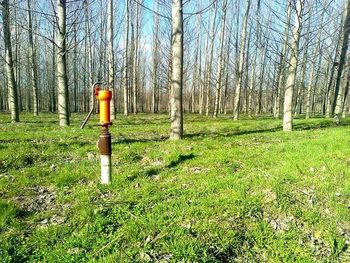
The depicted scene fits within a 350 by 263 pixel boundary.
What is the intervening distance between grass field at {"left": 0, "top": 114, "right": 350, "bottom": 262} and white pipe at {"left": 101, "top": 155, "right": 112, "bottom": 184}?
13 centimetres

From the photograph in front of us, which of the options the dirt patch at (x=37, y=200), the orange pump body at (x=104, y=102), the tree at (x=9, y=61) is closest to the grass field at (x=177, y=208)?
the dirt patch at (x=37, y=200)

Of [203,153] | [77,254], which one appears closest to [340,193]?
[203,153]

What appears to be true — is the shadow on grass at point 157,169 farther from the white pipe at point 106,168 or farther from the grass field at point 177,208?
the white pipe at point 106,168

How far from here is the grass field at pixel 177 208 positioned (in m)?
3.11

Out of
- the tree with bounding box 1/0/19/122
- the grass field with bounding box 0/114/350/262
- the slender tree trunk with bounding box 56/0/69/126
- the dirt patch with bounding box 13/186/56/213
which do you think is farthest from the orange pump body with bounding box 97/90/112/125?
the tree with bounding box 1/0/19/122

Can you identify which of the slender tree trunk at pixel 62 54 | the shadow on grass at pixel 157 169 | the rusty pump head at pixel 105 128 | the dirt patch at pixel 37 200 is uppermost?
the slender tree trunk at pixel 62 54

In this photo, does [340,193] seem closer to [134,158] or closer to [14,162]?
[134,158]

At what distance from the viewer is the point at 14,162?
19.3ft

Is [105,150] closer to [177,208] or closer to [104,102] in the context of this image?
[104,102]

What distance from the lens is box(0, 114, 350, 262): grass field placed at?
3.11 metres

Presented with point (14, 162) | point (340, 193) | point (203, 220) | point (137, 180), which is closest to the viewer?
point (203, 220)

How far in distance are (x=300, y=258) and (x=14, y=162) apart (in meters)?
5.53

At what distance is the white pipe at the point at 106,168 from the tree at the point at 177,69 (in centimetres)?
429

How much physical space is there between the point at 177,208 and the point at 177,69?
5.66 meters
